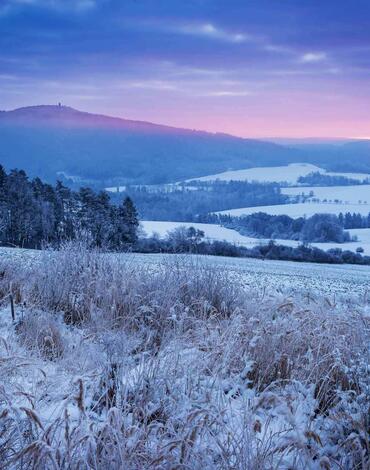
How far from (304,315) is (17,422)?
333 cm

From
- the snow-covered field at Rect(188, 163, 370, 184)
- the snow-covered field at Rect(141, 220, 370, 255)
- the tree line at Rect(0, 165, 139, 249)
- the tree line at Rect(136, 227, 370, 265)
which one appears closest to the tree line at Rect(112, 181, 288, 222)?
the snow-covered field at Rect(188, 163, 370, 184)

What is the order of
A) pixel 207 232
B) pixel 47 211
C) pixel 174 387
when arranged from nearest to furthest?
pixel 174 387, pixel 47 211, pixel 207 232

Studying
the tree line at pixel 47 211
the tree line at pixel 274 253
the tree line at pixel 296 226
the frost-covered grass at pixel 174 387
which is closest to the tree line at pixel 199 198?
the tree line at pixel 296 226

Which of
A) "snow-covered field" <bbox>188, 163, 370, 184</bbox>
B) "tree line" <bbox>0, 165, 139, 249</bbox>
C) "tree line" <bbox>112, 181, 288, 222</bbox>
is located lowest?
"tree line" <bbox>0, 165, 139, 249</bbox>

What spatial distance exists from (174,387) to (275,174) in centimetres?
14221

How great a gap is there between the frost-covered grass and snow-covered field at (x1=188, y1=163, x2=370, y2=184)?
124153 millimetres

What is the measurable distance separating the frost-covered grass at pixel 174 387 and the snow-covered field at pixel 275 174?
407 ft

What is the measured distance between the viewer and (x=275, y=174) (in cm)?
14062

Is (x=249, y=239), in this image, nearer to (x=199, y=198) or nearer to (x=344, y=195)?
(x=199, y=198)

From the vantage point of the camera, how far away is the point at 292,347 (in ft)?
13.0

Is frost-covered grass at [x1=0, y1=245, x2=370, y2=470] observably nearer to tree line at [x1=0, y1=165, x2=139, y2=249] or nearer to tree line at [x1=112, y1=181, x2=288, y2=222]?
tree line at [x1=0, y1=165, x2=139, y2=249]

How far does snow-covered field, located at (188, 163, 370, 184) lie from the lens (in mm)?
130500

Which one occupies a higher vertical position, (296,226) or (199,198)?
A: (199,198)

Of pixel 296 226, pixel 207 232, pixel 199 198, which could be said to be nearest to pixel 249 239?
pixel 207 232
